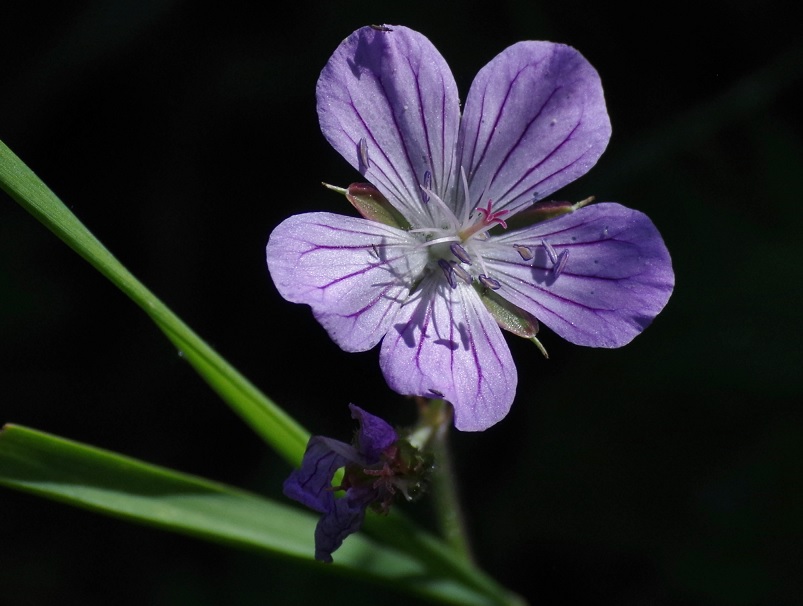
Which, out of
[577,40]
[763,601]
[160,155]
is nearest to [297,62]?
[160,155]

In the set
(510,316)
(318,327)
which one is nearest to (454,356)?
(510,316)

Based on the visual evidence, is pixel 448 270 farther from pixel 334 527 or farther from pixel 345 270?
pixel 334 527

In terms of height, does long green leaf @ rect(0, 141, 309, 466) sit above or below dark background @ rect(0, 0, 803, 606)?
below

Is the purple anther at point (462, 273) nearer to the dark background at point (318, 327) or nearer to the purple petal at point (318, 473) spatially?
the purple petal at point (318, 473)

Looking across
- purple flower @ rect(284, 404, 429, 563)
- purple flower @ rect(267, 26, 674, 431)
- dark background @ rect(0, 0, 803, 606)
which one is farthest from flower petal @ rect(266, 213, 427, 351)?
dark background @ rect(0, 0, 803, 606)

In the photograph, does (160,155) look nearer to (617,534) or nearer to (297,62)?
(297,62)

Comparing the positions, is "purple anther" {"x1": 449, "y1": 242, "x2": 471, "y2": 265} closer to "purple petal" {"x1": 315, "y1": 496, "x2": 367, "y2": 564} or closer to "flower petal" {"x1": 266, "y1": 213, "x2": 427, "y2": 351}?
"flower petal" {"x1": 266, "y1": 213, "x2": 427, "y2": 351}

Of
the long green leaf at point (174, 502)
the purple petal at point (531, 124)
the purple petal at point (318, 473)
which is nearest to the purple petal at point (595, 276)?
the purple petal at point (531, 124)
